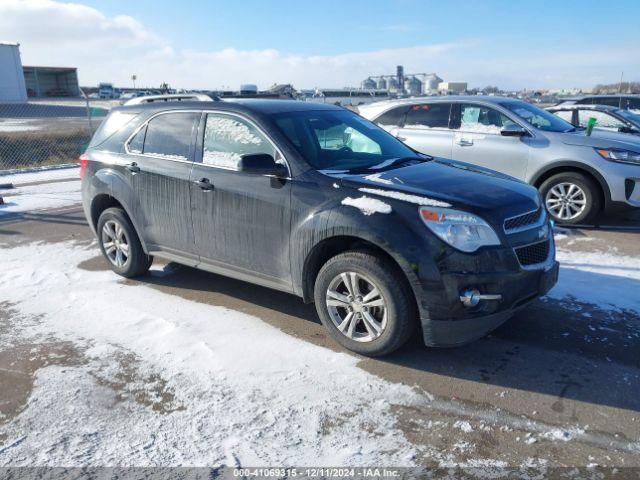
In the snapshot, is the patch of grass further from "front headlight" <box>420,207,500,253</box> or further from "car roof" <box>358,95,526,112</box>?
"front headlight" <box>420,207,500,253</box>

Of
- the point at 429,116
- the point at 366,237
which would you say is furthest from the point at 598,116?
the point at 366,237

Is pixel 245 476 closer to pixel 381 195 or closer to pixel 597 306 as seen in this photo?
pixel 381 195

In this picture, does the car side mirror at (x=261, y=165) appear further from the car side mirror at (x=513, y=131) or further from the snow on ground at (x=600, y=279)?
the car side mirror at (x=513, y=131)

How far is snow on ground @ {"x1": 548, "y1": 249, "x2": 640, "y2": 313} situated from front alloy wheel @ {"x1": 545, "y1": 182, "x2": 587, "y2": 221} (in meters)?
1.33

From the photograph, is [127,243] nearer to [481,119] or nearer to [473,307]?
[473,307]

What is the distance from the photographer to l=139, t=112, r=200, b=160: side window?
187 inches

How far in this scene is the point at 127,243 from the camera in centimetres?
536

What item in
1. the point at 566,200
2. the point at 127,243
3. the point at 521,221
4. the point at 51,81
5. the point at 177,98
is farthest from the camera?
the point at 51,81

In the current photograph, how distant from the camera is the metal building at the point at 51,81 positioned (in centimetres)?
6419

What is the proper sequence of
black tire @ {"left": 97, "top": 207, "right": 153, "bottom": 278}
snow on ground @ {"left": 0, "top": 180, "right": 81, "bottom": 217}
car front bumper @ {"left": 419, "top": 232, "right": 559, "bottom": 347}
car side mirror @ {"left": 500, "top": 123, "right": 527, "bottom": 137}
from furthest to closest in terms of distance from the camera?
snow on ground @ {"left": 0, "top": 180, "right": 81, "bottom": 217}, car side mirror @ {"left": 500, "top": 123, "right": 527, "bottom": 137}, black tire @ {"left": 97, "top": 207, "right": 153, "bottom": 278}, car front bumper @ {"left": 419, "top": 232, "right": 559, "bottom": 347}

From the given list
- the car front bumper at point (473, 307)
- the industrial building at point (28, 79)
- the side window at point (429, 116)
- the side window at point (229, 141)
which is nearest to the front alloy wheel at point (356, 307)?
the car front bumper at point (473, 307)

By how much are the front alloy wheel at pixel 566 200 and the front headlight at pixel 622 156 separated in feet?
1.74

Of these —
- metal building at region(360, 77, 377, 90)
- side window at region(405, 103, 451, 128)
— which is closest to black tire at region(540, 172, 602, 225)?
side window at region(405, 103, 451, 128)

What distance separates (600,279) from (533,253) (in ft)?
6.36
